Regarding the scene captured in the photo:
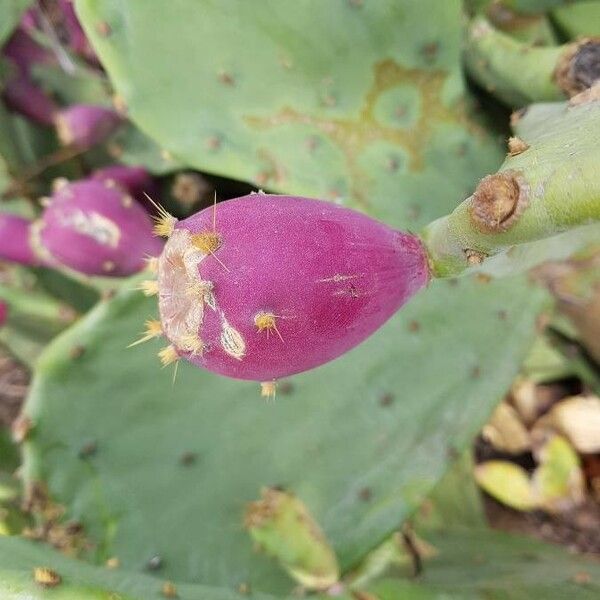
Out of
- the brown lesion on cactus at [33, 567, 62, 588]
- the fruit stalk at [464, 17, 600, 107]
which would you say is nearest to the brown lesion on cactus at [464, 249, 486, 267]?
the fruit stalk at [464, 17, 600, 107]

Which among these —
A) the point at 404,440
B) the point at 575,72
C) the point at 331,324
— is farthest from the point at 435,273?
the point at 404,440

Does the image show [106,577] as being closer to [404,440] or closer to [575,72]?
[404,440]

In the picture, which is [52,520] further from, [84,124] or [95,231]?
[84,124]

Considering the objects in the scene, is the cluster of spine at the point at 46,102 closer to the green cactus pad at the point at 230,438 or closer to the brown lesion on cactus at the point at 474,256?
the green cactus pad at the point at 230,438

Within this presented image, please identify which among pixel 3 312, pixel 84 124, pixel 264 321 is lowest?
pixel 264 321

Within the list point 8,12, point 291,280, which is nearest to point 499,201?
point 291,280

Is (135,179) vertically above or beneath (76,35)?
beneath
